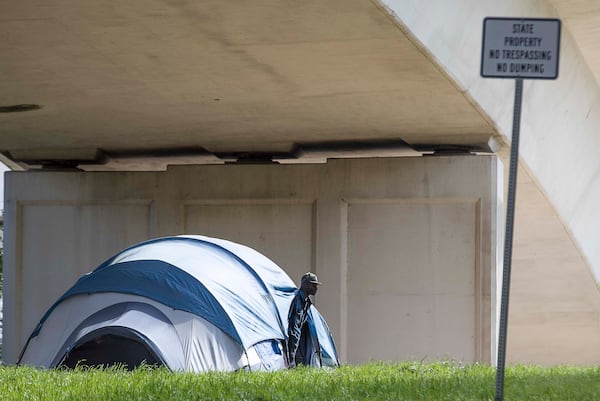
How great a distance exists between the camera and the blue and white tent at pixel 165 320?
40.1 ft

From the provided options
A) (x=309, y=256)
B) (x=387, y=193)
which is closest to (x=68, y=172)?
(x=309, y=256)

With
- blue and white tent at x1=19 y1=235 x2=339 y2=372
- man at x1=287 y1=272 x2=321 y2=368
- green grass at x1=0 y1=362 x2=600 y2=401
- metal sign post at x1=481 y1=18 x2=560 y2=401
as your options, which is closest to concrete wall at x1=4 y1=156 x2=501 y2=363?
blue and white tent at x1=19 y1=235 x2=339 y2=372

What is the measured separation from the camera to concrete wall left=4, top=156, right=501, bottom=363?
1850 cm

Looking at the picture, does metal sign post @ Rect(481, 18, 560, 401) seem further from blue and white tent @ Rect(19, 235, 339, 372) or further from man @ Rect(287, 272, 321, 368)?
man @ Rect(287, 272, 321, 368)

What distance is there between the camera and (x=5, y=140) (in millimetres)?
20938

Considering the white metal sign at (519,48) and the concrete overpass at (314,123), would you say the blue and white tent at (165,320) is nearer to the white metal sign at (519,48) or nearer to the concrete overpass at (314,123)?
the concrete overpass at (314,123)

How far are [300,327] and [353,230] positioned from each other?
6365 millimetres

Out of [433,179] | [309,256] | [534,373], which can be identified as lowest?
[534,373]

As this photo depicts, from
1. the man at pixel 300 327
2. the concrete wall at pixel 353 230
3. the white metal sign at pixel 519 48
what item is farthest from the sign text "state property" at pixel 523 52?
the concrete wall at pixel 353 230

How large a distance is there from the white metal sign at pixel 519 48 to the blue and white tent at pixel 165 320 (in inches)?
214

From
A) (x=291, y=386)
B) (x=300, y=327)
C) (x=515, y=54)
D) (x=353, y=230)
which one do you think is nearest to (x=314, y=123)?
(x=353, y=230)

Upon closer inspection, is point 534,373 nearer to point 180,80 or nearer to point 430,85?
point 430,85

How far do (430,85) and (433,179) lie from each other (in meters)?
4.16

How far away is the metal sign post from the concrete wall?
1064cm
